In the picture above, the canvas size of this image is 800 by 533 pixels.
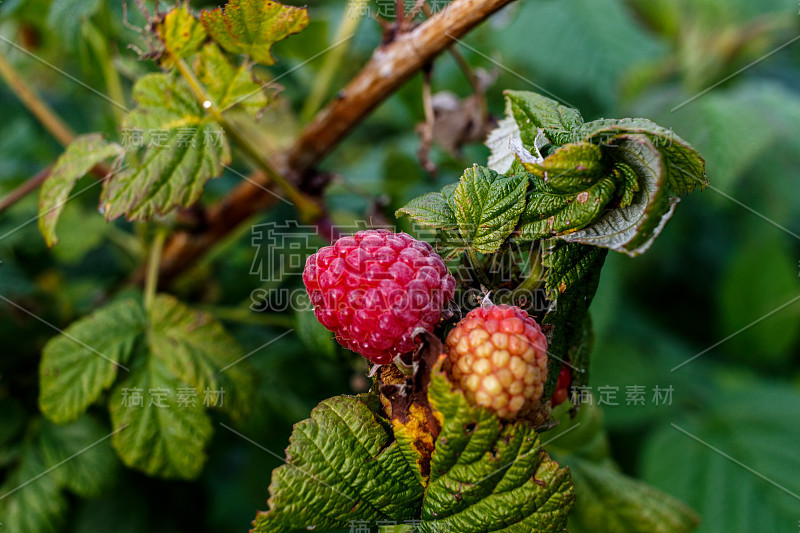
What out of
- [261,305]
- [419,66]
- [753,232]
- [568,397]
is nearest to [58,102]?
[261,305]

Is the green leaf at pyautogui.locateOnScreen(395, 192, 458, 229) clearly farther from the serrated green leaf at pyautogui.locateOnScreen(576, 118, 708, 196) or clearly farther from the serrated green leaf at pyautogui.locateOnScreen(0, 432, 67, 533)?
the serrated green leaf at pyautogui.locateOnScreen(0, 432, 67, 533)

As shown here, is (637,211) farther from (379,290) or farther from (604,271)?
(604,271)

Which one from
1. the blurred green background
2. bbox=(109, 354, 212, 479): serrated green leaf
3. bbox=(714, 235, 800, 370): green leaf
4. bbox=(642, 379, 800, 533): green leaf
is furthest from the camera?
bbox=(714, 235, 800, 370): green leaf

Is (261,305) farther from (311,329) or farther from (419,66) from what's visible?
(419,66)

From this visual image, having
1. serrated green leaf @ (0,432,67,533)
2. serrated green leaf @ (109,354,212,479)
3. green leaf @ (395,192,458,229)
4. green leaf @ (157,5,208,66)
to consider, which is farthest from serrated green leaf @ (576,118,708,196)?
serrated green leaf @ (0,432,67,533)

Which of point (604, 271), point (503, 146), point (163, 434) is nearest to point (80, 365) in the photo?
point (163, 434)
